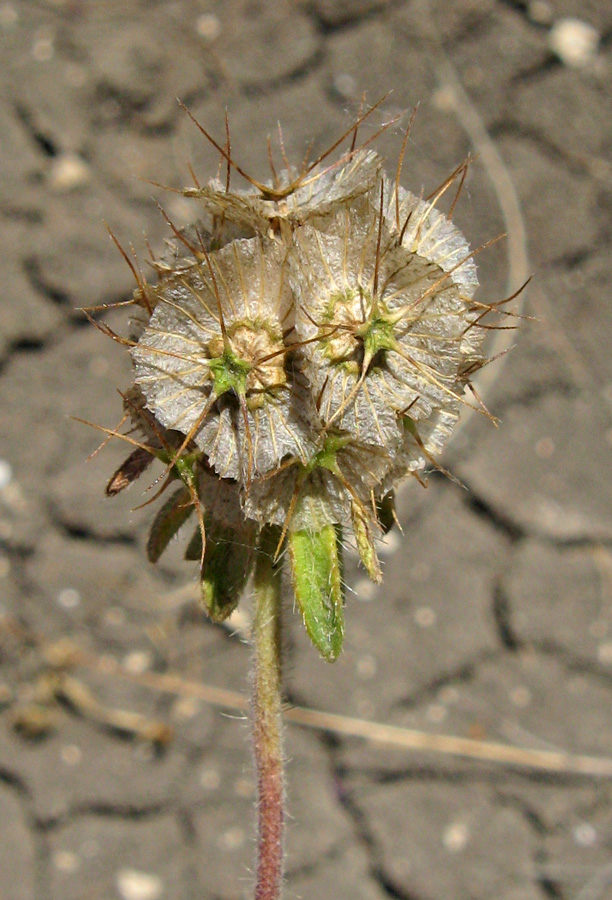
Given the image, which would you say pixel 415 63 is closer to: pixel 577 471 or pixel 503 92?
pixel 503 92

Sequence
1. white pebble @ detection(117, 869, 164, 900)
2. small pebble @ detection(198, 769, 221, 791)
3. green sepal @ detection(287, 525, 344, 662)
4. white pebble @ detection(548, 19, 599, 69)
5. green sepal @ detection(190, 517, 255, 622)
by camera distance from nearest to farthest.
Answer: green sepal @ detection(287, 525, 344, 662)
green sepal @ detection(190, 517, 255, 622)
white pebble @ detection(117, 869, 164, 900)
small pebble @ detection(198, 769, 221, 791)
white pebble @ detection(548, 19, 599, 69)

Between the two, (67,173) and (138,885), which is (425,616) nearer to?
(138,885)

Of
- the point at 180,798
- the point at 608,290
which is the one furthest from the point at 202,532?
the point at 608,290

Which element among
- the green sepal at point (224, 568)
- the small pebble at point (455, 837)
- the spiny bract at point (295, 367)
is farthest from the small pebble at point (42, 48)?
the small pebble at point (455, 837)

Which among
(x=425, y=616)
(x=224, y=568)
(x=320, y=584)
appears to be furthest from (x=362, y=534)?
(x=425, y=616)

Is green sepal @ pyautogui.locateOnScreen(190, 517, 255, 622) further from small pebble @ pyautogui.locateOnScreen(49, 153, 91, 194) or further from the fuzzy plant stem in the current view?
small pebble @ pyautogui.locateOnScreen(49, 153, 91, 194)

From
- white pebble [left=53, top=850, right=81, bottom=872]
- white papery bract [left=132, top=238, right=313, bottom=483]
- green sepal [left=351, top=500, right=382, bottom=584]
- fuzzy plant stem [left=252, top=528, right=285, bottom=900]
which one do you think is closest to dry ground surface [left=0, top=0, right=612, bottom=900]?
white pebble [left=53, top=850, right=81, bottom=872]

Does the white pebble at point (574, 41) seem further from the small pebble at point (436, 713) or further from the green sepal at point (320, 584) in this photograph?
the green sepal at point (320, 584)
